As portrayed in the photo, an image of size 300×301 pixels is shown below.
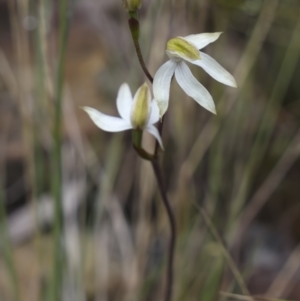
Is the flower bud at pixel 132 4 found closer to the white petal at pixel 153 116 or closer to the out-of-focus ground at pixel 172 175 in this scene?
the white petal at pixel 153 116

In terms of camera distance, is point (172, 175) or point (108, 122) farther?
point (172, 175)

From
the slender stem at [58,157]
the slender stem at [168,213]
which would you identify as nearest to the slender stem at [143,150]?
the slender stem at [168,213]

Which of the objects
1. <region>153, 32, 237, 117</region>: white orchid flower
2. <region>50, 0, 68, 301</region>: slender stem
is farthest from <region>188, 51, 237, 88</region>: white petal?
<region>50, 0, 68, 301</region>: slender stem

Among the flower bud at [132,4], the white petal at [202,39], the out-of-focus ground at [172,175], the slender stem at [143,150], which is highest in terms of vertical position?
the flower bud at [132,4]

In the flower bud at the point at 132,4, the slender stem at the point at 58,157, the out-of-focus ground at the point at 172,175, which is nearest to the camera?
the flower bud at the point at 132,4

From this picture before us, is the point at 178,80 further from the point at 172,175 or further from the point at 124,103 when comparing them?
the point at 172,175

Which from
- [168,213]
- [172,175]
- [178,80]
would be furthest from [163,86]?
[172,175]

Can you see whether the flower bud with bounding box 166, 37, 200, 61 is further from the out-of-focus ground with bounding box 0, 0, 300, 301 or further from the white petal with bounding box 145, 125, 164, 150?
the out-of-focus ground with bounding box 0, 0, 300, 301

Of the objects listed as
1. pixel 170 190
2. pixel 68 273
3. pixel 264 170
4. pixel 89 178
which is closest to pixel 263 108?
pixel 264 170
